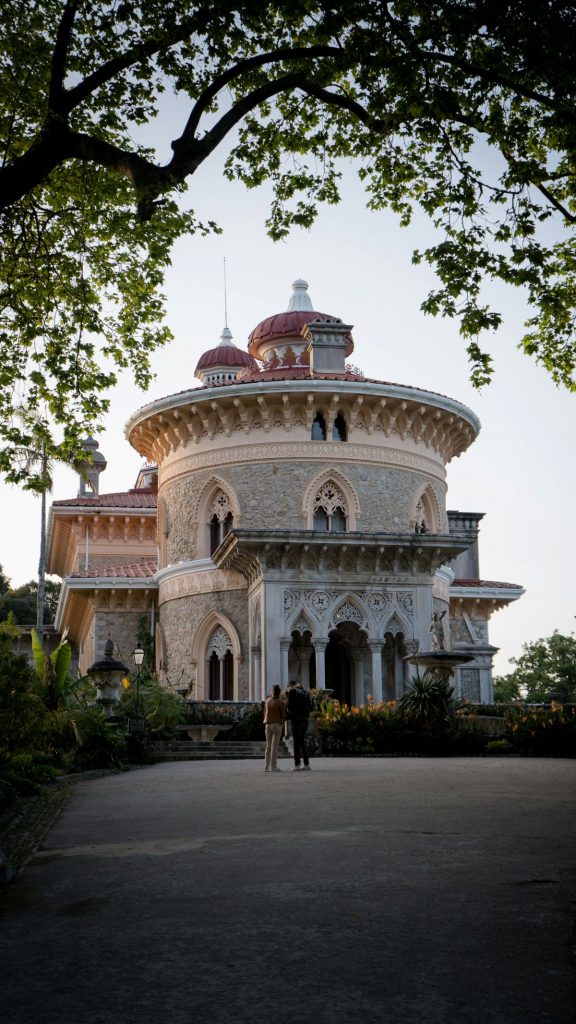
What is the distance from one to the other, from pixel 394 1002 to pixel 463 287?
32.4ft

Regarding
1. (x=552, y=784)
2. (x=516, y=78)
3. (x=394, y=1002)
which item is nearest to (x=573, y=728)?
(x=552, y=784)

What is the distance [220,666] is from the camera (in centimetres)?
3100

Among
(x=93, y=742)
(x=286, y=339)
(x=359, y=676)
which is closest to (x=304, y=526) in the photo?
(x=359, y=676)

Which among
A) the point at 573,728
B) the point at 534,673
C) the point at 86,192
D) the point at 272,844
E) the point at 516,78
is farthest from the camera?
the point at 534,673

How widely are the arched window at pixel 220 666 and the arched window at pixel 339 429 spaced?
706 centimetres

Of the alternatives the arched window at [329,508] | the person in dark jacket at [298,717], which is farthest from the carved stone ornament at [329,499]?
the person in dark jacket at [298,717]

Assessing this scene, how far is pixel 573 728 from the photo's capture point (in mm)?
20000

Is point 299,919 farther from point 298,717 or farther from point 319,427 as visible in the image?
point 319,427

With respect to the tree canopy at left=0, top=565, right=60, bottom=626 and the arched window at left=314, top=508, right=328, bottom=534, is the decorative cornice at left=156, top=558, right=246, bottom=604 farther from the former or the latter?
the tree canopy at left=0, top=565, right=60, bottom=626

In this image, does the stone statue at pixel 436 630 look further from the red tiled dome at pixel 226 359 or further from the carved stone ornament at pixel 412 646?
the red tiled dome at pixel 226 359

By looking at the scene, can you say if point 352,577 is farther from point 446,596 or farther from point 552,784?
point 552,784

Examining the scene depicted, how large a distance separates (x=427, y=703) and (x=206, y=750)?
520 centimetres

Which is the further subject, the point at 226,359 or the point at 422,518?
the point at 226,359

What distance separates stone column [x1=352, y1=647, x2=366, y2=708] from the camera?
29125 mm
